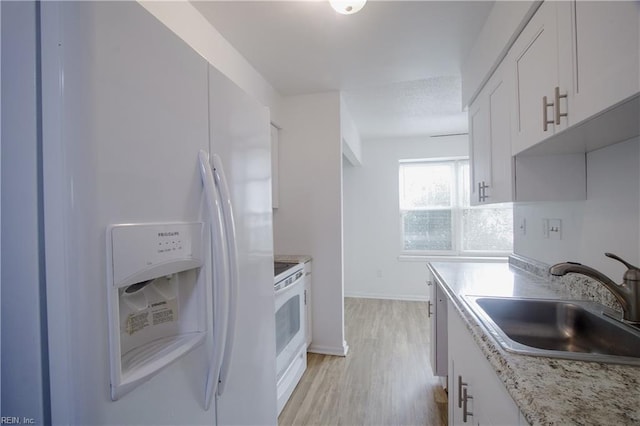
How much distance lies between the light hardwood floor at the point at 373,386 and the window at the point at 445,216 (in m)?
1.63

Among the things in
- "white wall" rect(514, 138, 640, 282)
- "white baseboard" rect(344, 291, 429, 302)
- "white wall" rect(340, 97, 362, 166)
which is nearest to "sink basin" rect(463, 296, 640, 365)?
"white wall" rect(514, 138, 640, 282)

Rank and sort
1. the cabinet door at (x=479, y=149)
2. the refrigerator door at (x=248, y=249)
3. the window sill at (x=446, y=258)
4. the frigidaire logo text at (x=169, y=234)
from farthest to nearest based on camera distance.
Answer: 1. the window sill at (x=446, y=258)
2. the cabinet door at (x=479, y=149)
3. the refrigerator door at (x=248, y=249)
4. the frigidaire logo text at (x=169, y=234)

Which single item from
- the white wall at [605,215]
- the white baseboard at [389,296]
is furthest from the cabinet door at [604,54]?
the white baseboard at [389,296]

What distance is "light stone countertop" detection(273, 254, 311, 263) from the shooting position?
230 centimetres

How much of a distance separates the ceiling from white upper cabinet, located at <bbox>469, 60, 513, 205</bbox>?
1.39 ft

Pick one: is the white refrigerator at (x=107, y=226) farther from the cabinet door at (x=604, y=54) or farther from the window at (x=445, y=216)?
the window at (x=445, y=216)

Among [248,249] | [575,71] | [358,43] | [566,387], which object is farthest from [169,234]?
[358,43]

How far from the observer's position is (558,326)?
114 cm

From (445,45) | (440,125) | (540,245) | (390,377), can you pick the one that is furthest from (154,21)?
(440,125)

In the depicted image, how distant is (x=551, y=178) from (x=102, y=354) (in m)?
1.81

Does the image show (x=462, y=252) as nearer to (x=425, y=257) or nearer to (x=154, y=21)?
(x=425, y=257)

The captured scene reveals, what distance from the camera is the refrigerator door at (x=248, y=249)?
0.89m

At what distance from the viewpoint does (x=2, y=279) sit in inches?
20.4

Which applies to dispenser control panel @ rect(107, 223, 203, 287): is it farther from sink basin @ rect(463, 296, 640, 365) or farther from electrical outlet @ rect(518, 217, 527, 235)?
electrical outlet @ rect(518, 217, 527, 235)
